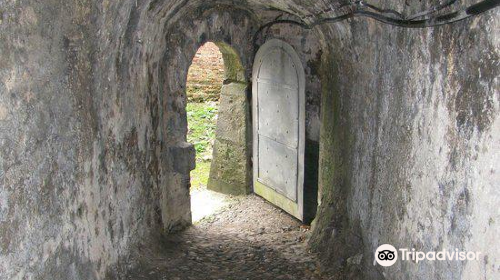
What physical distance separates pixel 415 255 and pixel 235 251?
2655 millimetres

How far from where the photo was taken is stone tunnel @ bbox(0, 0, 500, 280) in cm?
219

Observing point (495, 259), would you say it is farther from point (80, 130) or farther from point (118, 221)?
point (118, 221)

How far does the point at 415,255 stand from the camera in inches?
115

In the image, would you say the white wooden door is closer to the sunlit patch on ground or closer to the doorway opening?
the doorway opening

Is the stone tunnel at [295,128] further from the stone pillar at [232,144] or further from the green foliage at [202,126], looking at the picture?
the green foliage at [202,126]

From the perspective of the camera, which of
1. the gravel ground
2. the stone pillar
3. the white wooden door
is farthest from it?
the stone pillar

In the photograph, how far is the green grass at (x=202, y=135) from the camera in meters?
8.28

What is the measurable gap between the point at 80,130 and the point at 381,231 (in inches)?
90.7

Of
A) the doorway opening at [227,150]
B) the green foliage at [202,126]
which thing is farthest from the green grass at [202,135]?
the doorway opening at [227,150]

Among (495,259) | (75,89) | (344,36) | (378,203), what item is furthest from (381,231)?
(75,89)

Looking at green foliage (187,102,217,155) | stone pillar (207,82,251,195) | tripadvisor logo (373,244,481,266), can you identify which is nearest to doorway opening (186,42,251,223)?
stone pillar (207,82,251,195)

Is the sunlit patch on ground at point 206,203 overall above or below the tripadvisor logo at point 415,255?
below

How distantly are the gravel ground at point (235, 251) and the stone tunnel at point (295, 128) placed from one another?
131mm

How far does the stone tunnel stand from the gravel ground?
131mm
